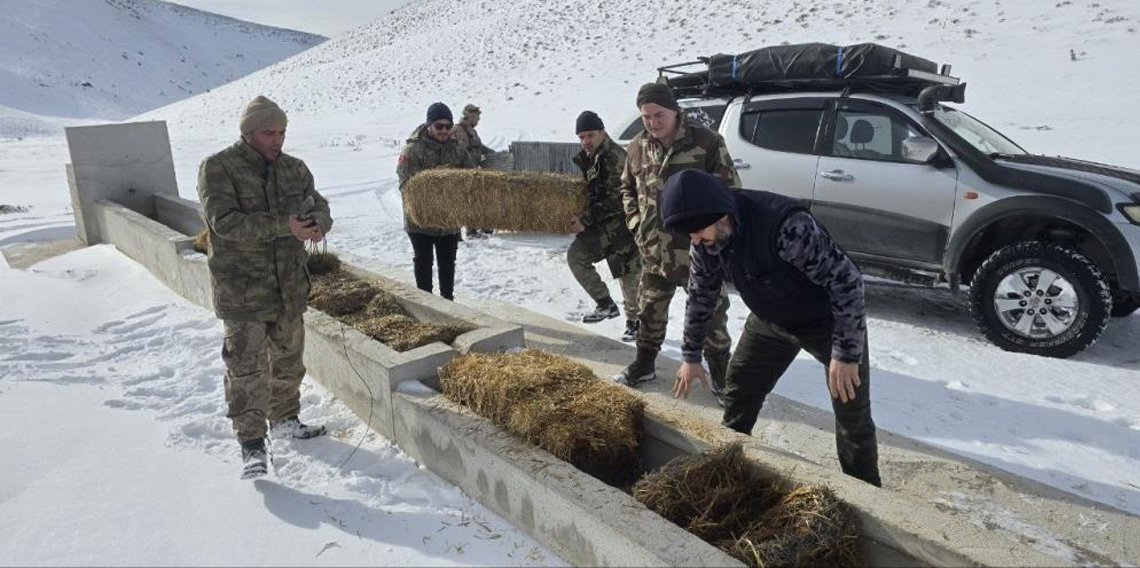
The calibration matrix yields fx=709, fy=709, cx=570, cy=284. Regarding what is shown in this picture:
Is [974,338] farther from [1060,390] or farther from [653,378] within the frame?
[653,378]

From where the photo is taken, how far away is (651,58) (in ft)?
105

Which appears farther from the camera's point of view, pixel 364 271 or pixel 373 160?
pixel 373 160

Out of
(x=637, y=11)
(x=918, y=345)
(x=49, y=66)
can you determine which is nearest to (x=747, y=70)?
(x=918, y=345)

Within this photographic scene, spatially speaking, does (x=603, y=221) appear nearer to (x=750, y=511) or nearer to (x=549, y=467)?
(x=549, y=467)

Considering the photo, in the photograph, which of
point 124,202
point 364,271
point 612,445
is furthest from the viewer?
point 124,202

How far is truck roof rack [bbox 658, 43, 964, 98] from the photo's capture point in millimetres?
Result: 5883

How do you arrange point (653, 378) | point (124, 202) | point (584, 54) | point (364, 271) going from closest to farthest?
point (653, 378)
point (364, 271)
point (124, 202)
point (584, 54)

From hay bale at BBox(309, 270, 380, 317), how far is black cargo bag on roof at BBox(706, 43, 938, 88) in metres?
3.72

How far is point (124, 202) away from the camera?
9.09 metres

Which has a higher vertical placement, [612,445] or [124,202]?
[124,202]

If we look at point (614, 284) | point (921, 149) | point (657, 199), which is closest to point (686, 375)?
point (657, 199)

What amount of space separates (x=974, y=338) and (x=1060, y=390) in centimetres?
104

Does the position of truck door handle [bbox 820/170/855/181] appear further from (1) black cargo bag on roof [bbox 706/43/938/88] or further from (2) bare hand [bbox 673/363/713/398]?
(2) bare hand [bbox 673/363/713/398]

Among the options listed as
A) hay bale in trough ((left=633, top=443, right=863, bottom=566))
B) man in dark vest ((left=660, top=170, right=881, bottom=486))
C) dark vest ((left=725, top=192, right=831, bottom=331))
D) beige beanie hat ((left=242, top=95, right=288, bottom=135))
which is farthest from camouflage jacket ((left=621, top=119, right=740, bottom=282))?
beige beanie hat ((left=242, top=95, right=288, bottom=135))
